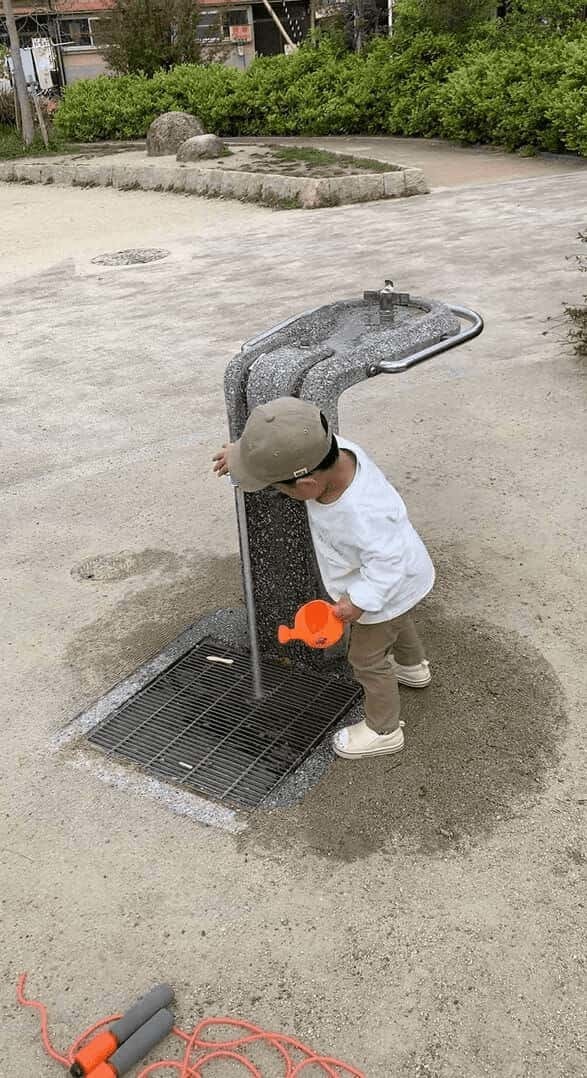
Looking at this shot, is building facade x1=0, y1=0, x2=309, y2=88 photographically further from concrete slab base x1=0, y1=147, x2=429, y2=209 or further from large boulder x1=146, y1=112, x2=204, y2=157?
large boulder x1=146, y1=112, x2=204, y2=157

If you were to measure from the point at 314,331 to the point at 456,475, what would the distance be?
5.31ft

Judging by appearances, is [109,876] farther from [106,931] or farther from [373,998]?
[373,998]

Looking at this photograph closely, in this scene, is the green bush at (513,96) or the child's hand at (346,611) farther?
the green bush at (513,96)

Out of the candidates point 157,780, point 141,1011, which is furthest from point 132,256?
point 141,1011

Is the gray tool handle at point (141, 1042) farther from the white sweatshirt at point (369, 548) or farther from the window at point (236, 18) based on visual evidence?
the window at point (236, 18)

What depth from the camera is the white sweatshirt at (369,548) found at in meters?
2.65

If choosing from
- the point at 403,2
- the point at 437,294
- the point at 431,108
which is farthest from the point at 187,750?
the point at 403,2

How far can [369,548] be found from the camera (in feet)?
8.70

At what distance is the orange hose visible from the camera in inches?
82.0

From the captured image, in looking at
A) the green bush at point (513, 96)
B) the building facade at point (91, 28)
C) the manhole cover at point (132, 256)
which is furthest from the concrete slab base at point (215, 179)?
the building facade at point (91, 28)

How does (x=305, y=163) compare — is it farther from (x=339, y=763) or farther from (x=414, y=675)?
(x=339, y=763)

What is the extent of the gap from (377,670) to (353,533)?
1.59 ft

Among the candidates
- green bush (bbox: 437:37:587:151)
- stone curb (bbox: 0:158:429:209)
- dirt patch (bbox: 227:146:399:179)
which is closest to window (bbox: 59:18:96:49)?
A: stone curb (bbox: 0:158:429:209)

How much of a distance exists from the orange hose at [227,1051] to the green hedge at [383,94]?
13397 mm
